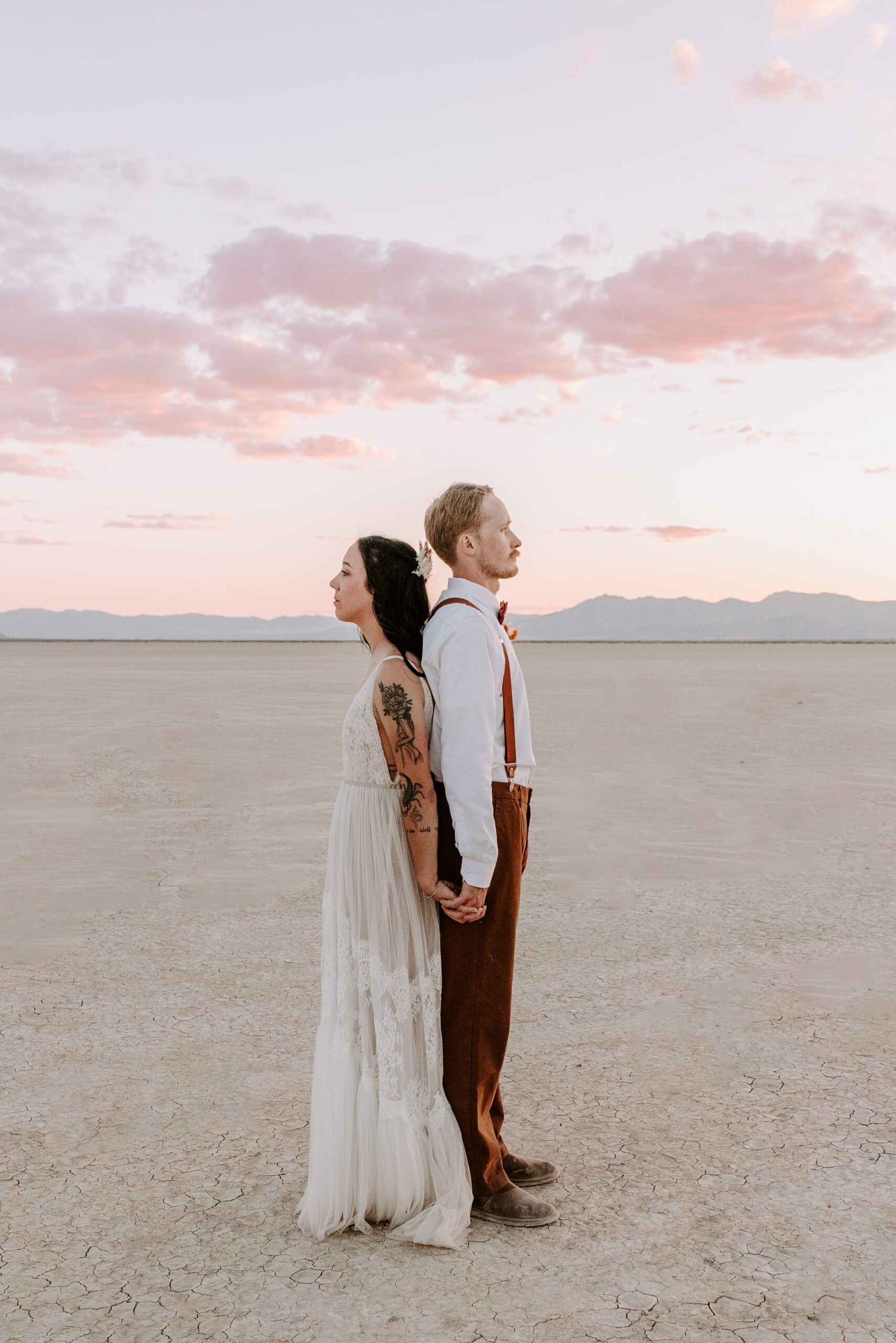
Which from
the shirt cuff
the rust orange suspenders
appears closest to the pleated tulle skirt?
the shirt cuff

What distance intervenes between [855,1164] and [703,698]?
2393 centimetres

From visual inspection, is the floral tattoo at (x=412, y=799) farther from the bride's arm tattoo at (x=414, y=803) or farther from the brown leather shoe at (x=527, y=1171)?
the brown leather shoe at (x=527, y=1171)

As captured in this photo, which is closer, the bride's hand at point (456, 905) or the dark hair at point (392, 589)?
the bride's hand at point (456, 905)

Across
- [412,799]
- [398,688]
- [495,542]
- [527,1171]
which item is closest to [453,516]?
[495,542]

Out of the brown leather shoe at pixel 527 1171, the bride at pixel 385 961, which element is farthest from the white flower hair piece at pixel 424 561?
the brown leather shoe at pixel 527 1171

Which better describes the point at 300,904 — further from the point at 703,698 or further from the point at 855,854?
the point at 703,698

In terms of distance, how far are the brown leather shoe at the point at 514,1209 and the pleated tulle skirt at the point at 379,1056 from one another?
0.31 feet

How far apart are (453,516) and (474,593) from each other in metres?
0.24

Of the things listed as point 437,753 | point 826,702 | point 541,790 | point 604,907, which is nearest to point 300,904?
point 604,907

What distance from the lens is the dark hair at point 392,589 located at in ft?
10.9

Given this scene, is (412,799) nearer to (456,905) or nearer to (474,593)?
(456,905)

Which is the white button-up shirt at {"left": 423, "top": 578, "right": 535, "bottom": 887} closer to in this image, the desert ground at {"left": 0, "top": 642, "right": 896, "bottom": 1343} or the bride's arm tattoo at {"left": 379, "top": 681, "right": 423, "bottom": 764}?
the bride's arm tattoo at {"left": 379, "top": 681, "right": 423, "bottom": 764}

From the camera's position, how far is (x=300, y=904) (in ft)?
22.6

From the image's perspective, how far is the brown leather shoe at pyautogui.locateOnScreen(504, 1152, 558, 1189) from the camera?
3465 mm
